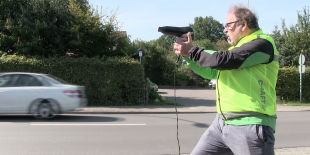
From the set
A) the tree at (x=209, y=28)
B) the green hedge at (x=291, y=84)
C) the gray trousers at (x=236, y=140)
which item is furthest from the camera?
the tree at (x=209, y=28)

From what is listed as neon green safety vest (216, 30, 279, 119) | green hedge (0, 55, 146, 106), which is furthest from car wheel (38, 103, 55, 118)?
neon green safety vest (216, 30, 279, 119)

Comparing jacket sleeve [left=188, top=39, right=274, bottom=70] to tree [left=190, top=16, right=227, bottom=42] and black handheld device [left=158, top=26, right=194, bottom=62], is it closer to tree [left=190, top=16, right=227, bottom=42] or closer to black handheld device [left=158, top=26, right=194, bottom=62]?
black handheld device [left=158, top=26, right=194, bottom=62]

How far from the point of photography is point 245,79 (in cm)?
202

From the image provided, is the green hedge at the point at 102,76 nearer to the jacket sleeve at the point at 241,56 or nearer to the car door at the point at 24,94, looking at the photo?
the car door at the point at 24,94

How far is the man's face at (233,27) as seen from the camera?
7.02 ft

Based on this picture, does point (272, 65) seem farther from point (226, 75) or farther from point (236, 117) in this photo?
point (236, 117)

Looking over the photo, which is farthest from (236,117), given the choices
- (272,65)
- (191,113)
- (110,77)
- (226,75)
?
(110,77)

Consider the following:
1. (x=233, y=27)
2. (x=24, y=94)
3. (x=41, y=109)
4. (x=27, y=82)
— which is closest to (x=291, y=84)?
(x=41, y=109)

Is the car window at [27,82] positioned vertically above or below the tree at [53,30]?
below

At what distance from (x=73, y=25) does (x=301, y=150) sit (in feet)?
42.2

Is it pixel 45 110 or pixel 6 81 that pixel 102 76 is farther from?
pixel 6 81

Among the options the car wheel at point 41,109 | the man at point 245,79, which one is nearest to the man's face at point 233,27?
the man at point 245,79

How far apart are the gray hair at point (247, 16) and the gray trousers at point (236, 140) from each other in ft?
2.54

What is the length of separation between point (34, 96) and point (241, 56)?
845 centimetres
